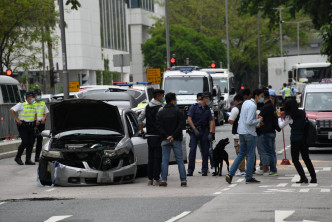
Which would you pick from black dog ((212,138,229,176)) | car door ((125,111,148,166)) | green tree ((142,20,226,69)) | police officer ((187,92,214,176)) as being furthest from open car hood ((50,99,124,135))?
green tree ((142,20,226,69))

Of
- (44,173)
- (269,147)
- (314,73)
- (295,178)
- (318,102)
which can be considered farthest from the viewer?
(314,73)

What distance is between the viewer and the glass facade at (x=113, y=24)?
84938 mm

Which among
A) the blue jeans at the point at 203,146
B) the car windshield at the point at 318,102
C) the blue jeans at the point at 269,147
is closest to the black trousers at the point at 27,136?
the blue jeans at the point at 203,146

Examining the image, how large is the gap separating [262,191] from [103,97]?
9.29 meters

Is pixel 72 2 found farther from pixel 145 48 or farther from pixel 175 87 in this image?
pixel 145 48

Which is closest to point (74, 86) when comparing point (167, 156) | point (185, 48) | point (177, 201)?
point (167, 156)

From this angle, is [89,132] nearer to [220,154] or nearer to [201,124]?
[201,124]

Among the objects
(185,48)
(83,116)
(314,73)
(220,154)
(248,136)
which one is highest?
(185,48)

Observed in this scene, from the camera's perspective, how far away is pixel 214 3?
8975cm

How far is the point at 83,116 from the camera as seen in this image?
60.3ft

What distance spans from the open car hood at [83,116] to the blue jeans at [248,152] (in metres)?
2.40

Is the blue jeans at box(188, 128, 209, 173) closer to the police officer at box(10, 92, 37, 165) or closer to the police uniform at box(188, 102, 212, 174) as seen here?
the police uniform at box(188, 102, 212, 174)

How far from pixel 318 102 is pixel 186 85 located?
13.0 metres

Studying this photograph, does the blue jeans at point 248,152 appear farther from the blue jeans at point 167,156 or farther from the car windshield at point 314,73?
the car windshield at point 314,73
